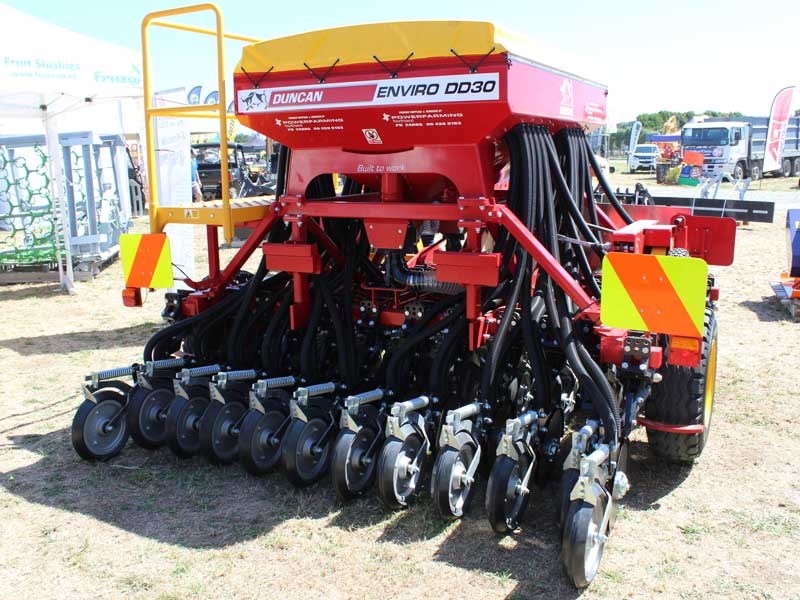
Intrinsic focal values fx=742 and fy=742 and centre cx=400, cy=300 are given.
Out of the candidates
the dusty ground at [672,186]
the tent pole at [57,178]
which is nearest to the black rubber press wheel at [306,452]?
the tent pole at [57,178]

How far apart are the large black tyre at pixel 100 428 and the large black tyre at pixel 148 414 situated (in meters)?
0.09

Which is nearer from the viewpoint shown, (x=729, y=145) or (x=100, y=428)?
(x=100, y=428)

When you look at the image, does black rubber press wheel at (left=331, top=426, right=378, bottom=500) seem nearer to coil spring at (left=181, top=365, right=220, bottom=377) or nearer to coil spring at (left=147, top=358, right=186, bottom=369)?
coil spring at (left=181, top=365, right=220, bottom=377)

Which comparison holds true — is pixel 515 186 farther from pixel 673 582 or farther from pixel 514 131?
pixel 673 582

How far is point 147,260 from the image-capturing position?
171 inches

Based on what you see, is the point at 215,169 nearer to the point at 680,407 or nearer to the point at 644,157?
the point at 644,157

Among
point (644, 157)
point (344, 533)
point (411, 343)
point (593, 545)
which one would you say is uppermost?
point (644, 157)

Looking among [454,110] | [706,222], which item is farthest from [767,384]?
[454,110]

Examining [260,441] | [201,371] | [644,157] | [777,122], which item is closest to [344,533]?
[260,441]

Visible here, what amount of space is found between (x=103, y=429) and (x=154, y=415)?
0.26 meters

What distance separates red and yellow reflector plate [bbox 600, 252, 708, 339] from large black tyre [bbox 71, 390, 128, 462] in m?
2.58

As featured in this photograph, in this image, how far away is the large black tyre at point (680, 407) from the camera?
11.8 feet

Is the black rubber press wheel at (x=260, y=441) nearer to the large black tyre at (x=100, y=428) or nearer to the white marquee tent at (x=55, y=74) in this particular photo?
the large black tyre at (x=100, y=428)

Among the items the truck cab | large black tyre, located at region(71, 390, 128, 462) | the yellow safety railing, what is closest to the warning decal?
the yellow safety railing
